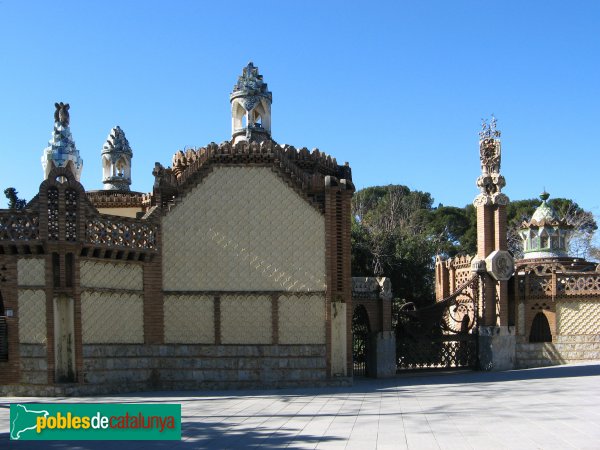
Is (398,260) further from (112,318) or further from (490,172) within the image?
(112,318)

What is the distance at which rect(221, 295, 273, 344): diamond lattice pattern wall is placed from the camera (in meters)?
17.2

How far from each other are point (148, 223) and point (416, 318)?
30.9 ft

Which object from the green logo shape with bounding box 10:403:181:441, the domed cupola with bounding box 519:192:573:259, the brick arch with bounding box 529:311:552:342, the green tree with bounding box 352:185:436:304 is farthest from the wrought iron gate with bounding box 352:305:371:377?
the green logo shape with bounding box 10:403:181:441

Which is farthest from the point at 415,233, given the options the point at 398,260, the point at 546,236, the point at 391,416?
the point at 391,416

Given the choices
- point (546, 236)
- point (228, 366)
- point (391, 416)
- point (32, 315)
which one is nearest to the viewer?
point (391, 416)

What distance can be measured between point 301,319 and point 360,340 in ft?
15.6

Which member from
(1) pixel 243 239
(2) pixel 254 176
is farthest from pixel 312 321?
(2) pixel 254 176

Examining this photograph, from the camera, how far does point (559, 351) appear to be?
865 inches

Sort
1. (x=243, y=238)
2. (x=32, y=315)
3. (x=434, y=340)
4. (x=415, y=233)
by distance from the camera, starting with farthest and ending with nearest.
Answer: (x=415, y=233)
(x=434, y=340)
(x=243, y=238)
(x=32, y=315)

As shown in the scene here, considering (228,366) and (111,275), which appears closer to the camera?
(111,275)

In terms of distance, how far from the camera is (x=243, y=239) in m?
17.4

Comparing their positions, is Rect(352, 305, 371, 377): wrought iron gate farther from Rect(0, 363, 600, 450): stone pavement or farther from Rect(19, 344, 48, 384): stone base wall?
Rect(19, 344, 48, 384): stone base wall

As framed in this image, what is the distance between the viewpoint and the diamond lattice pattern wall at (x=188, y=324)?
17.2 metres

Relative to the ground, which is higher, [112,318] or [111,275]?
[111,275]
